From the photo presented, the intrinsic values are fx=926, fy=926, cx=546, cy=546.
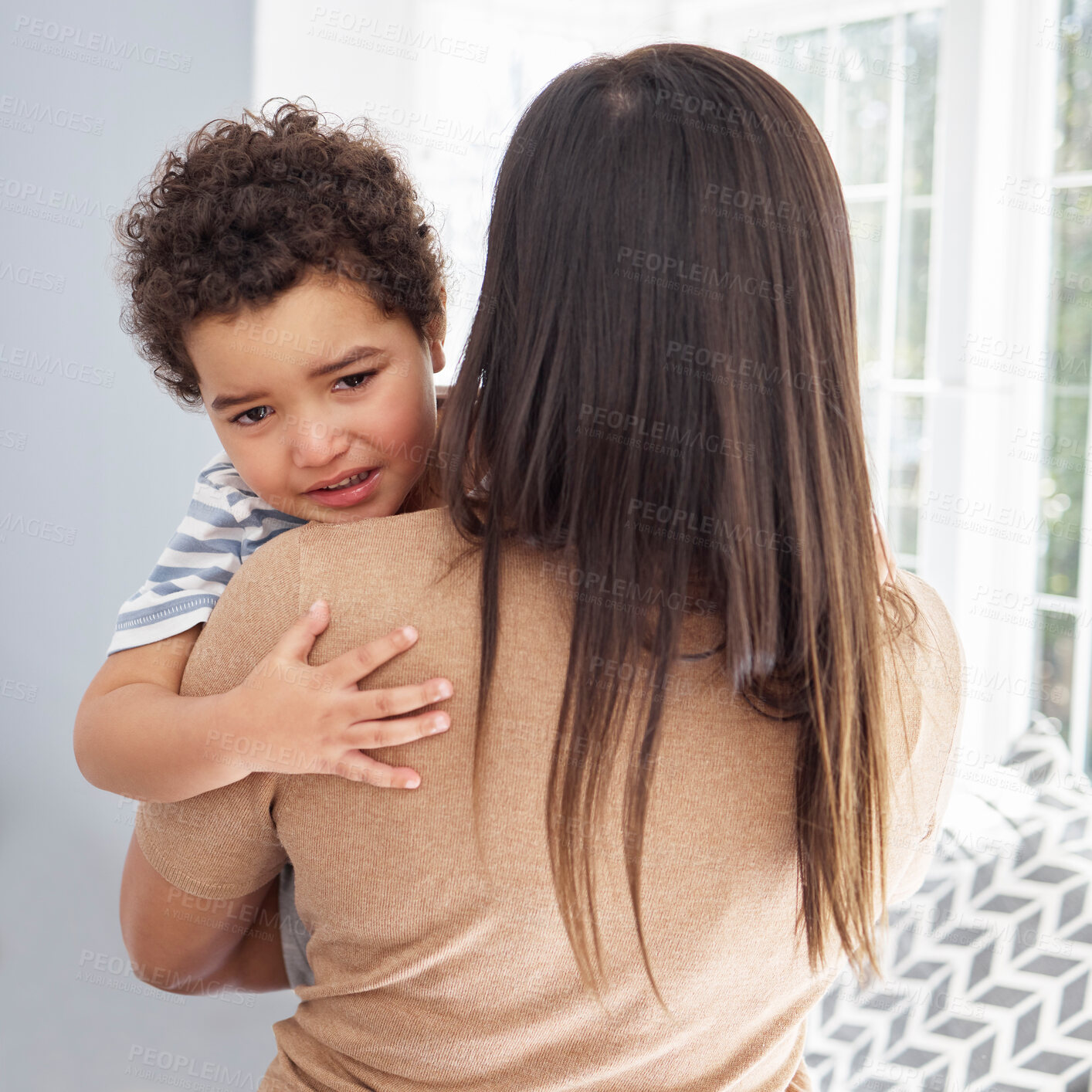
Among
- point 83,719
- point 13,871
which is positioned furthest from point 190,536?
point 13,871

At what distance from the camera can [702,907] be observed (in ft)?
2.06

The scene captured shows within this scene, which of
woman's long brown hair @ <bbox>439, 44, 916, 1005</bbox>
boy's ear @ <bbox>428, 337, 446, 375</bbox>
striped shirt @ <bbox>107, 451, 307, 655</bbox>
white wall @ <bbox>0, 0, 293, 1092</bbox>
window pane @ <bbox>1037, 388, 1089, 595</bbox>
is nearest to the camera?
woman's long brown hair @ <bbox>439, 44, 916, 1005</bbox>

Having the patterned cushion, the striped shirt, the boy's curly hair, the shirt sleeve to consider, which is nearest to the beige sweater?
the shirt sleeve

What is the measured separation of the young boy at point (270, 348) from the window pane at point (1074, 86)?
5.92 ft

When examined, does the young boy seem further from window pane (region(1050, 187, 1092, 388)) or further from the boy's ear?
window pane (region(1050, 187, 1092, 388))

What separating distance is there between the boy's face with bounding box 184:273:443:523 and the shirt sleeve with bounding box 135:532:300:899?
0.29 metres

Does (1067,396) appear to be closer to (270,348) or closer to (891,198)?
(891,198)

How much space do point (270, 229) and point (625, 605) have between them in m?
0.57

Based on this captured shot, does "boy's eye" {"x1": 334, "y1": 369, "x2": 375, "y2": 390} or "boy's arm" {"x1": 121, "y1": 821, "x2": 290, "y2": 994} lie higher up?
"boy's eye" {"x1": 334, "y1": 369, "x2": 375, "y2": 390}

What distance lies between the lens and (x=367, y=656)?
1.95 feet

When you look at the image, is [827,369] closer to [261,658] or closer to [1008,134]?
[261,658]

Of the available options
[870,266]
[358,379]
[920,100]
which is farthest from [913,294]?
[358,379]

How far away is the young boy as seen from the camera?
836 mm

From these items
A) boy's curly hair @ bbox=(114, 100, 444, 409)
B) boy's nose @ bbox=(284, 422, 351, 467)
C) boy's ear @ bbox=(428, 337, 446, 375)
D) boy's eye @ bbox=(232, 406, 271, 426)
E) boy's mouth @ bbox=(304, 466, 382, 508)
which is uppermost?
boy's curly hair @ bbox=(114, 100, 444, 409)
